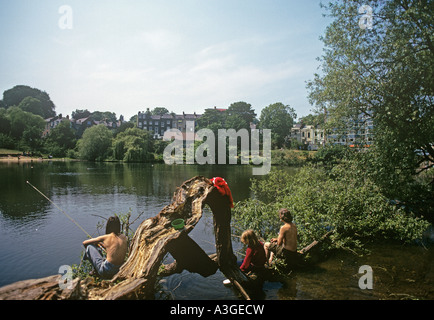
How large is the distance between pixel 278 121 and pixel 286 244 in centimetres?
9401

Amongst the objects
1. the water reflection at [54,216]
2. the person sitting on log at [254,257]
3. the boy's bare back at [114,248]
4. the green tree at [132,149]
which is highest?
the green tree at [132,149]

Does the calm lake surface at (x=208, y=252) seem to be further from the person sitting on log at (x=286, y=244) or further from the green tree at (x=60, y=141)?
the green tree at (x=60, y=141)

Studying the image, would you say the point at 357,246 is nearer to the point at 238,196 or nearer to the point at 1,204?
the point at 238,196

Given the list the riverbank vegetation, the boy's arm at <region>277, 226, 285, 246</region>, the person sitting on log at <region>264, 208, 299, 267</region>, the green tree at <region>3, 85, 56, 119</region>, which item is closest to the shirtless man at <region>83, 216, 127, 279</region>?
the person sitting on log at <region>264, 208, 299, 267</region>

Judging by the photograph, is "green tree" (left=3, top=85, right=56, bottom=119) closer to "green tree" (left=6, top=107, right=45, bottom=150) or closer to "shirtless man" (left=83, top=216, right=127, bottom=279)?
"green tree" (left=6, top=107, right=45, bottom=150)

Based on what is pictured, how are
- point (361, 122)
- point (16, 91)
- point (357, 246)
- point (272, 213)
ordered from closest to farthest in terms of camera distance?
point (357, 246)
point (272, 213)
point (361, 122)
point (16, 91)

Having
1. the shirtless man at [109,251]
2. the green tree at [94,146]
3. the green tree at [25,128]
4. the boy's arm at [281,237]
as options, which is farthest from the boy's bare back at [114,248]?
the green tree at [25,128]

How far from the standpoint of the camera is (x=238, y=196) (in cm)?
2584

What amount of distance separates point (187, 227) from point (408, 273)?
7461 millimetres

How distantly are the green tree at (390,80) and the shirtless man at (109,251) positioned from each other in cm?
1241

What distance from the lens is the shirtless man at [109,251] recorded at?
22.4ft

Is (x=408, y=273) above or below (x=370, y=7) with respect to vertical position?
below

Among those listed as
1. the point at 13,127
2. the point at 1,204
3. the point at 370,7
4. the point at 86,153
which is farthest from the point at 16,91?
the point at 370,7

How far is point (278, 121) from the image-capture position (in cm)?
9925
